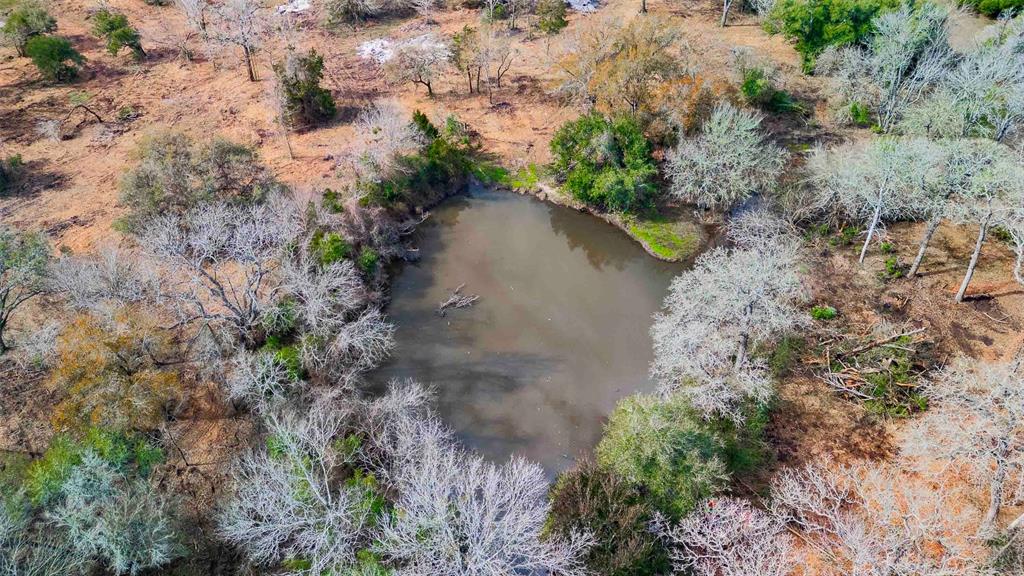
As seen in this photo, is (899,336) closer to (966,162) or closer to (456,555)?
(966,162)

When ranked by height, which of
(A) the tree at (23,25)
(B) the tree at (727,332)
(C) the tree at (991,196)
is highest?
(A) the tree at (23,25)

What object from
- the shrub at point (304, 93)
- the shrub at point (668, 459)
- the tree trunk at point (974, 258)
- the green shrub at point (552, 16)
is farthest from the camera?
the green shrub at point (552, 16)

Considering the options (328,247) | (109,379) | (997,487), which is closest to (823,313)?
(997,487)

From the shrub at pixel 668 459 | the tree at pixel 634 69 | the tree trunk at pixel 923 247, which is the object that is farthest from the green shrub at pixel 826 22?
the shrub at pixel 668 459

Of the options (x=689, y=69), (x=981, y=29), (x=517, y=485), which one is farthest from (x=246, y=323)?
(x=981, y=29)

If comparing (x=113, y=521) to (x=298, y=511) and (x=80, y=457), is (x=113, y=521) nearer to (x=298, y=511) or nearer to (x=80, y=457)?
(x=80, y=457)

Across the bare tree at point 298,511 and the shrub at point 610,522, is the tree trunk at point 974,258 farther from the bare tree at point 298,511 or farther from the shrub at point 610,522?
the bare tree at point 298,511

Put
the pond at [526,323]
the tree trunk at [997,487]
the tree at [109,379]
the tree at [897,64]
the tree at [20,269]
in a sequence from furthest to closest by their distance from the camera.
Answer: the tree at [897,64] < the pond at [526,323] < the tree at [20,269] < the tree at [109,379] < the tree trunk at [997,487]
